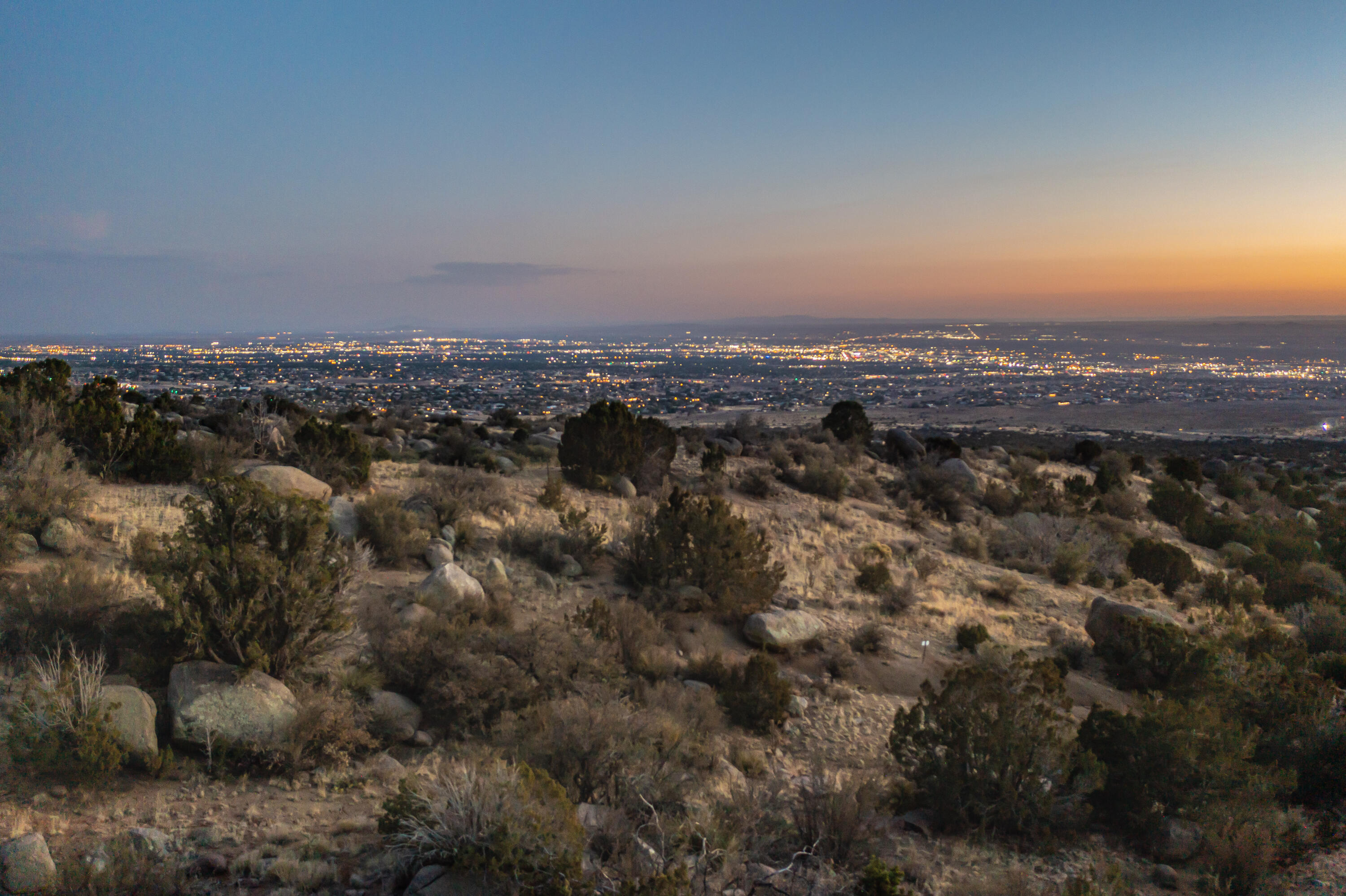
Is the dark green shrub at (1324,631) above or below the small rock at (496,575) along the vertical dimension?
below

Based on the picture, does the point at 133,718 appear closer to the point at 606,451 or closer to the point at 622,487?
the point at 622,487

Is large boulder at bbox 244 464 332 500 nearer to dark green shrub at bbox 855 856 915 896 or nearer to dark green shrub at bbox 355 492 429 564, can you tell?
dark green shrub at bbox 355 492 429 564

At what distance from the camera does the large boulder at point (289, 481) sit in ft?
38.5

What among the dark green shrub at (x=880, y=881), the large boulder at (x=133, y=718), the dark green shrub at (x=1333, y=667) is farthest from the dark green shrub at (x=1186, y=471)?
the large boulder at (x=133, y=718)

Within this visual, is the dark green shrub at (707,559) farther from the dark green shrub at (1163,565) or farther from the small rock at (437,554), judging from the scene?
the dark green shrub at (1163,565)

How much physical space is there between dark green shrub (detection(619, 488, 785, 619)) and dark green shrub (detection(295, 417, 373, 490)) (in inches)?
242

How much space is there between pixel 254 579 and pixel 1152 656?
502 inches

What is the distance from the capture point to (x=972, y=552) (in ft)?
58.8

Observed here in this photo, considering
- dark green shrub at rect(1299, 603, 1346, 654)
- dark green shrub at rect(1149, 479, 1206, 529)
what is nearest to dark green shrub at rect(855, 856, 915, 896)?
dark green shrub at rect(1299, 603, 1346, 654)

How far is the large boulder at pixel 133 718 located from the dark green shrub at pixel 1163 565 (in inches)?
783

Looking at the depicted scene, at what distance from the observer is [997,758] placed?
6.30 metres

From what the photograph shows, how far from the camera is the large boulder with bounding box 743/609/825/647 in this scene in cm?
1070

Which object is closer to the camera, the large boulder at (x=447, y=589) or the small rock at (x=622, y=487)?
the large boulder at (x=447, y=589)

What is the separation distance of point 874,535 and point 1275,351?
20133 cm
